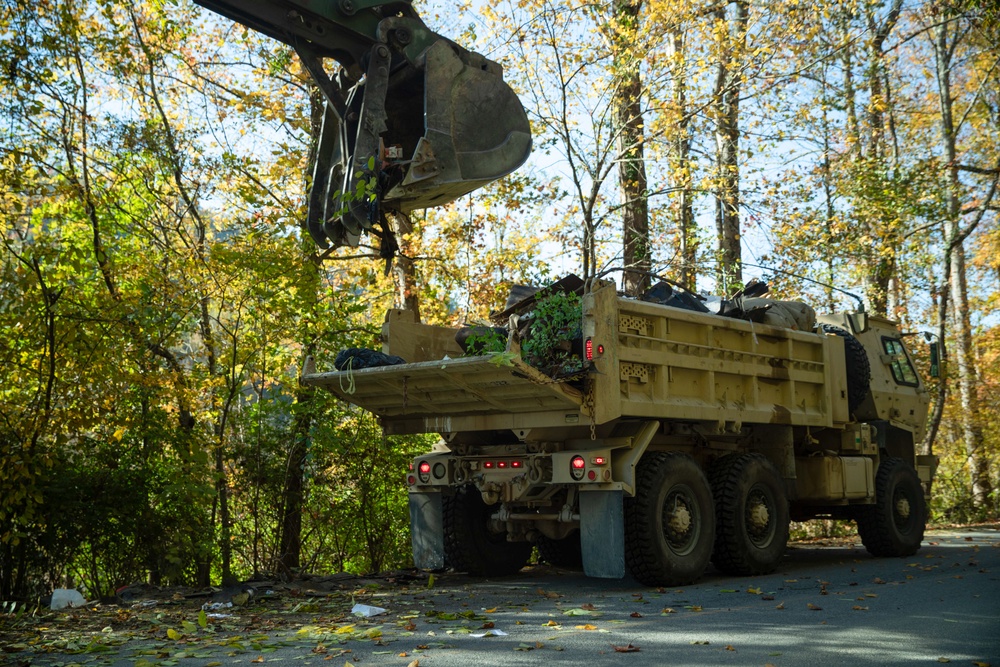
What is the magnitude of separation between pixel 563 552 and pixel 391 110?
5.25 metres

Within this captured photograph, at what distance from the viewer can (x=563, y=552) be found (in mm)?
10125

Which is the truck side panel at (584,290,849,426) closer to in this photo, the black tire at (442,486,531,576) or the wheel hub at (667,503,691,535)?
the wheel hub at (667,503,691,535)

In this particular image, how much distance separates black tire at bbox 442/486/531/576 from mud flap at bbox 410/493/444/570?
19cm

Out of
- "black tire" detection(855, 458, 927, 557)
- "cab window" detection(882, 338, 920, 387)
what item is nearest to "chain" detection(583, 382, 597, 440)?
"black tire" detection(855, 458, 927, 557)

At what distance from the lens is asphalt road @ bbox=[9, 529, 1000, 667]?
5004mm

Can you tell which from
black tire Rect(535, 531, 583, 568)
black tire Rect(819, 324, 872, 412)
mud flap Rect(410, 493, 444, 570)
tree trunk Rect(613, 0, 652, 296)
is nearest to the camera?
mud flap Rect(410, 493, 444, 570)

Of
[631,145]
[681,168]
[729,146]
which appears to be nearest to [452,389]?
[631,145]

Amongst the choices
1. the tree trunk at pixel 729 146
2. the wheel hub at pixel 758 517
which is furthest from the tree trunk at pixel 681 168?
the wheel hub at pixel 758 517

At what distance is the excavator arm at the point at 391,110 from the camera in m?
6.35

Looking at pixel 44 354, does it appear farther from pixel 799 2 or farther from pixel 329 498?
pixel 799 2

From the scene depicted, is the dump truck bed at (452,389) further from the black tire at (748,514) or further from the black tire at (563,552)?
the black tire at (563,552)

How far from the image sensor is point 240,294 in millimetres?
10141

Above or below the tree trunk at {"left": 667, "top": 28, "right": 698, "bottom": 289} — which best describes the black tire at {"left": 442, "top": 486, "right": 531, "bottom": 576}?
below

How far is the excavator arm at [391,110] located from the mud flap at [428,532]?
9.18 feet
